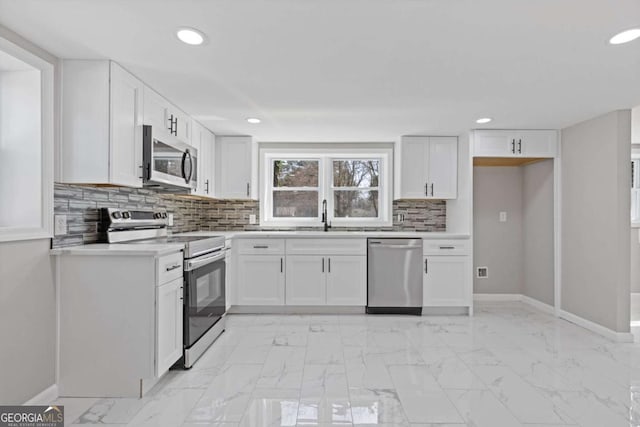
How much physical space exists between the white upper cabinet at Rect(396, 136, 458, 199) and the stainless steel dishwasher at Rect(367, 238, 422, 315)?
0.73 m

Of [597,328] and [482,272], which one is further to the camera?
[482,272]

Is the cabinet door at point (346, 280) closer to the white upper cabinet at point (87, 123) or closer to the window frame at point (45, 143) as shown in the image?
the white upper cabinet at point (87, 123)

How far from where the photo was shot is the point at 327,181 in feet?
15.5

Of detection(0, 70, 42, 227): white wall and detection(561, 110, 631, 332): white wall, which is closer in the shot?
detection(0, 70, 42, 227): white wall

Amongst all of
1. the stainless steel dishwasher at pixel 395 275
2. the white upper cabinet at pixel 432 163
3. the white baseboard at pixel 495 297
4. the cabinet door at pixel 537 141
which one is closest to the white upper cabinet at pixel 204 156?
Answer: the stainless steel dishwasher at pixel 395 275

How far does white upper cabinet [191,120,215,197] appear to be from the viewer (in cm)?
369

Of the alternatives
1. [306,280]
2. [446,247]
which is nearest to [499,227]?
[446,247]

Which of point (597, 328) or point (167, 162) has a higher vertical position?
point (167, 162)

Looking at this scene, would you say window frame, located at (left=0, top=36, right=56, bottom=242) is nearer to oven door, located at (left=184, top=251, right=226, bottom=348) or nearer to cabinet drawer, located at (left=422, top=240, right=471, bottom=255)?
oven door, located at (left=184, top=251, right=226, bottom=348)

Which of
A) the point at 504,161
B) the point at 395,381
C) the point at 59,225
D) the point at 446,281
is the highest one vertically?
the point at 504,161

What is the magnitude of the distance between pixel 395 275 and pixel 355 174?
148 cm

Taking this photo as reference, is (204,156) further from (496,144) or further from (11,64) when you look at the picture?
(496,144)

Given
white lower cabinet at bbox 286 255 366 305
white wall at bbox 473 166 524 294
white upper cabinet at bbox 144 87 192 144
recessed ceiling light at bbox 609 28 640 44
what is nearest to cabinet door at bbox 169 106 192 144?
white upper cabinet at bbox 144 87 192 144

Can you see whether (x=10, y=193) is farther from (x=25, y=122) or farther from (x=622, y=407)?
(x=622, y=407)
